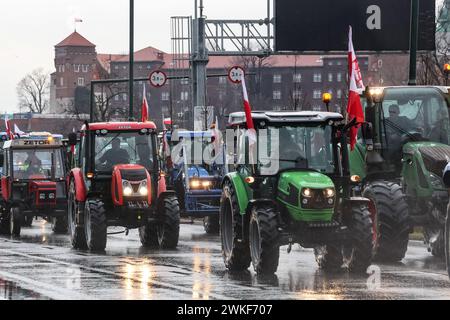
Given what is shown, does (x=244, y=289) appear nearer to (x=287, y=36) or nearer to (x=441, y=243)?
(x=441, y=243)

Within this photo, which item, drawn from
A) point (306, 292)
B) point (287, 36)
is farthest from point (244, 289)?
point (287, 36)

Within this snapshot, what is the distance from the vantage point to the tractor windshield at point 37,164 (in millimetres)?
32750

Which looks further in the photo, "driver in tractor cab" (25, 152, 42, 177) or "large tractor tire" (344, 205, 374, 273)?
"driver in tractor cab" (25, 152, 42, 177)

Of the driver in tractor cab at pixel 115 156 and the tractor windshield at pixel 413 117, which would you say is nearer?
the tractor windshield at pixel 413 117

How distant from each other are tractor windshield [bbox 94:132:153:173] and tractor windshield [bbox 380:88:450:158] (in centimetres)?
574

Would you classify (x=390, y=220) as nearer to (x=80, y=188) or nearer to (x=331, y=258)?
(x=331, y=258)

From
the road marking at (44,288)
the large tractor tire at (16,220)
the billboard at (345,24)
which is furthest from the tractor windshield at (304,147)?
the billboard at (345,24)

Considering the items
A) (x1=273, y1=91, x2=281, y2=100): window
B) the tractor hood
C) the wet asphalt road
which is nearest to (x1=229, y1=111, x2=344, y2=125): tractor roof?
the tractor hood

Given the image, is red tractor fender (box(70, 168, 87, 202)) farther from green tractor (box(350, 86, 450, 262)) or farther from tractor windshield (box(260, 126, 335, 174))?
tractor windshield (box(260, 126, 335, 174))

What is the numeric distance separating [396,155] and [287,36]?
20.4 metres

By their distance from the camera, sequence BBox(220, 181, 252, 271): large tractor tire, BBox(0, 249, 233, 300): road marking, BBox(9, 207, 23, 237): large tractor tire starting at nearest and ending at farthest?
1. BBox(0, 249, 233, 300): road marking
2. BBox(220, 181, 252, 271): large tractor tire
3. BBox(9, 207, 23, 237): large tractor tire

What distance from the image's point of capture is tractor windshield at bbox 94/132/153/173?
1010 inches

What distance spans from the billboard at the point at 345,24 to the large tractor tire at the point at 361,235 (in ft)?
78.5

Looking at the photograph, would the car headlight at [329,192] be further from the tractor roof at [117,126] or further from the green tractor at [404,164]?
the tractor roof at [117,126]
